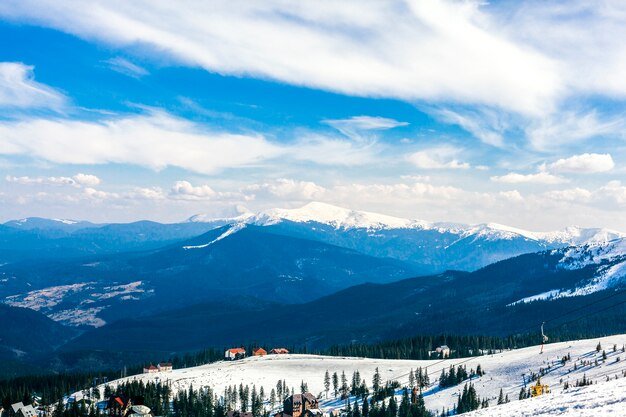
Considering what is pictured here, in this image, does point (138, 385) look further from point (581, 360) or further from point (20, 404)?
point (581, 360)

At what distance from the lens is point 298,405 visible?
157500 millimetres

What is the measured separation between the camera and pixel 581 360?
173 meters

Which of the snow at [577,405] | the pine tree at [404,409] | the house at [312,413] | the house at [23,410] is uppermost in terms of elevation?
the snow at [577,405]

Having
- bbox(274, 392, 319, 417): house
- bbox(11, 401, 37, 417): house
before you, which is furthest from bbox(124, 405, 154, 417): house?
bbox(274, 392, 319, 417): house

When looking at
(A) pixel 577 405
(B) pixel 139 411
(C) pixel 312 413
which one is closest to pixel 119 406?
(B) pixel 139 411

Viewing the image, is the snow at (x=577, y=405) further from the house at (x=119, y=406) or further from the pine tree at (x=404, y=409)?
the house at (x=119, y=406)

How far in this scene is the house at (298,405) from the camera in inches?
6102

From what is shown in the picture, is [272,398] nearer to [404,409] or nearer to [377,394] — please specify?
[377,394]

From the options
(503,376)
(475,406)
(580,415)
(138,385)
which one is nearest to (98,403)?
(138,385)

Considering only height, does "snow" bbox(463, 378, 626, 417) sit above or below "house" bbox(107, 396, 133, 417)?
above

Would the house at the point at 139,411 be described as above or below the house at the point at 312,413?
above

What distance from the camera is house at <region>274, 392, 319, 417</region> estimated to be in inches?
6102

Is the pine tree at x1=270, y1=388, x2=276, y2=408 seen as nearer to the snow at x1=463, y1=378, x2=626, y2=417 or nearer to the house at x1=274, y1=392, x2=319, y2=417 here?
the house at x1=274, y1=392, x2=319, y2=417

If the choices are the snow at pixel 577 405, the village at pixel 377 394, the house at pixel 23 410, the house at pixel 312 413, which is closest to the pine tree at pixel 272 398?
the village at pixel 377 394
